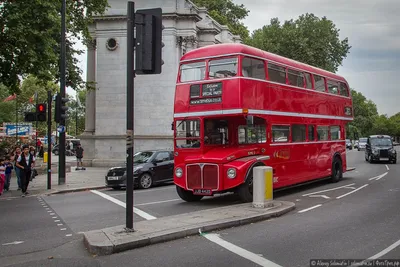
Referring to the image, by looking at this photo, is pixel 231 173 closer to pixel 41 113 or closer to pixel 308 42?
pixel 41 113

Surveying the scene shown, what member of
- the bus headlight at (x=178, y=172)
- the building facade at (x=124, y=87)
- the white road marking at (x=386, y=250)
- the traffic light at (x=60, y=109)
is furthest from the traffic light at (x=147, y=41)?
the building facade at (x=124, y=87)

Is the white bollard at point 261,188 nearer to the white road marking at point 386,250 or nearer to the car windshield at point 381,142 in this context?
the white road marking at point 386,250

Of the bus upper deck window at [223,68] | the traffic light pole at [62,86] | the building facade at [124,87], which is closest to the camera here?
the bus upper deck window at [223,68]

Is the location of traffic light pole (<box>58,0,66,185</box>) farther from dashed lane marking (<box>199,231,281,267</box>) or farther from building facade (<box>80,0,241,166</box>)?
dashed lane marking (<box>199,231,281,267</box>)

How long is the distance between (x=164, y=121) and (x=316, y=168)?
49.6 ft

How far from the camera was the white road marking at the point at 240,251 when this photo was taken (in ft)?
19.5

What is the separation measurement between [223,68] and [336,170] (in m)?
8.49

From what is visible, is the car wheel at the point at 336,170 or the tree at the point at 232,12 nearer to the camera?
the car wheel at the point at 336,170

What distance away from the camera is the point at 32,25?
1580 centimetres

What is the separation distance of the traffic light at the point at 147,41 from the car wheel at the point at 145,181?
32.3 ft

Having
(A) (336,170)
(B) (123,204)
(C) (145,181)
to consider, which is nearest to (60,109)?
Answer: (C) (145,181)

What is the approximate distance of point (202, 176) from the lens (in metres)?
11.4

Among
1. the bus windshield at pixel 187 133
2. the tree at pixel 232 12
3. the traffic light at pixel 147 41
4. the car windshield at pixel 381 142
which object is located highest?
the tree at pixel 232 12

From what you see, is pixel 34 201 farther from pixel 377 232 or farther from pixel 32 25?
pixel 377 232
